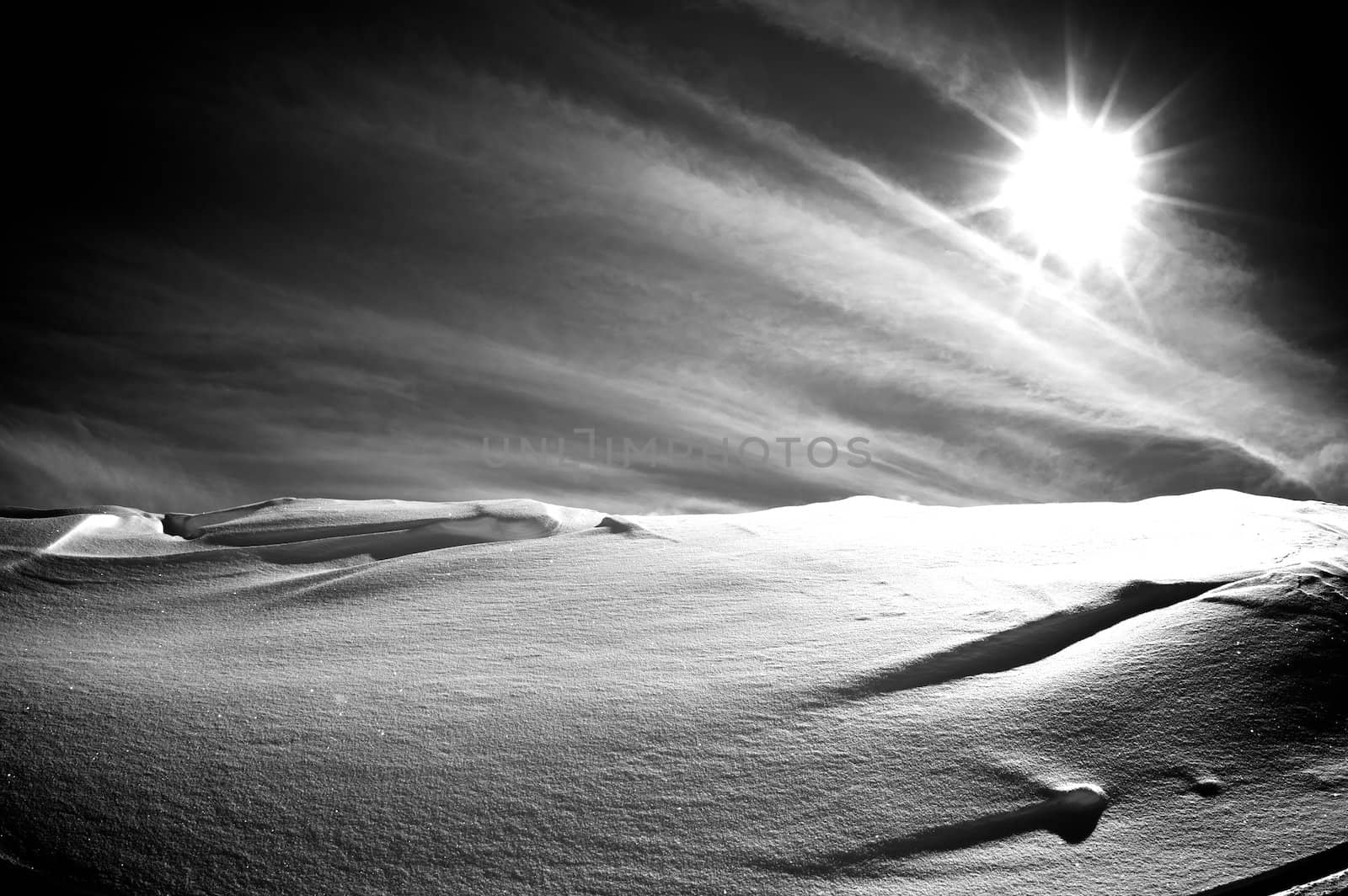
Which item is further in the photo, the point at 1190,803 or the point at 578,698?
the point at 578,698

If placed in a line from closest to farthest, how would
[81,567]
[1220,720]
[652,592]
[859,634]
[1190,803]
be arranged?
[1190,803] < [1220,720] < [859,634] < [652,592] < [81,567]

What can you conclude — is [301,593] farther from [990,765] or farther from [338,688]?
[990,765]

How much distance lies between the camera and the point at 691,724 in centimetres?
184

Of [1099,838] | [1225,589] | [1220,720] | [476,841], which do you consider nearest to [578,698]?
[476,841]

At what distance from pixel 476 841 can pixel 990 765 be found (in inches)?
42.5

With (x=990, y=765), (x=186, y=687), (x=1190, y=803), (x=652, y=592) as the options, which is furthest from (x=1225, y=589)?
(x=186, y=687)

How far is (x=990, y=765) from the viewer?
5.61 ft

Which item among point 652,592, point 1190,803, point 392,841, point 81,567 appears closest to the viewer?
point 392,841

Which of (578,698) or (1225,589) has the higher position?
(1225,589)

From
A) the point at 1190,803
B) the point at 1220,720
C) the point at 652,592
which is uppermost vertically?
the point at 652,592

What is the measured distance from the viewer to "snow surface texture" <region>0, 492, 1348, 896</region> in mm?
1471

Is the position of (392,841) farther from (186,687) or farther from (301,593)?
(301,593)

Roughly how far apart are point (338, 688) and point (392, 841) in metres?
0.66

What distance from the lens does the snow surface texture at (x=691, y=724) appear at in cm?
147
